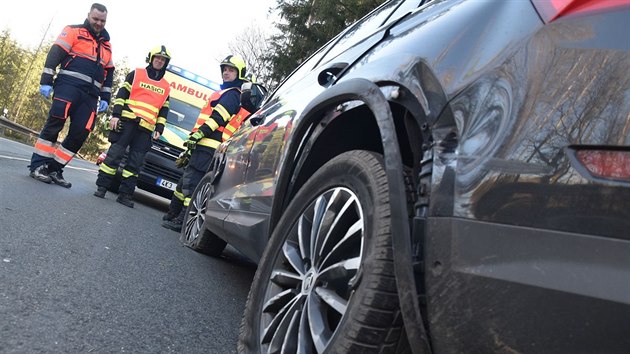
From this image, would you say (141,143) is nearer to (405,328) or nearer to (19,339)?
(19,339)

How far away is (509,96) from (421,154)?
36 centimetres

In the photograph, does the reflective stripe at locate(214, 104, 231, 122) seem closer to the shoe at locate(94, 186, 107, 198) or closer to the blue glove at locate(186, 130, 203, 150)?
the blue glove at locate(186, 130, 203, 150)

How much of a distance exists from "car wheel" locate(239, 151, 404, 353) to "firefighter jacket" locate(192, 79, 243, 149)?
4.14 m

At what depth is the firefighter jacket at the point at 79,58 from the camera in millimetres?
7027

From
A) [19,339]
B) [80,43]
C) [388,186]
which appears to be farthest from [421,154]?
[80,43]

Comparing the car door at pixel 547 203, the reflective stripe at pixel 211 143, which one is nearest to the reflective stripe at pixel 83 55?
the reflective stripe at pixel 211 143

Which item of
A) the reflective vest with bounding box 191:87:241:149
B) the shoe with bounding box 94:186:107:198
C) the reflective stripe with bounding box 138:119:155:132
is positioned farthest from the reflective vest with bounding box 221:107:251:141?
the shoe with bounding box 94:186:107:198

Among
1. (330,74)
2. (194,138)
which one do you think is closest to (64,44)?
Result: (194,138)

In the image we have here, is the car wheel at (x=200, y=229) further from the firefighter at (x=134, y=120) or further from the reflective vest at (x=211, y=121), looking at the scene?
the firefighter at (x=134, y=120)

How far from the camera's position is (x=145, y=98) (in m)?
7.64

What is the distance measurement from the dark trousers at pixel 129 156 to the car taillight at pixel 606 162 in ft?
23.0

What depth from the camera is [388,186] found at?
64.7 inches

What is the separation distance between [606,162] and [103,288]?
103 inches

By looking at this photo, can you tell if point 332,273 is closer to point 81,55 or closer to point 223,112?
point 223,112
